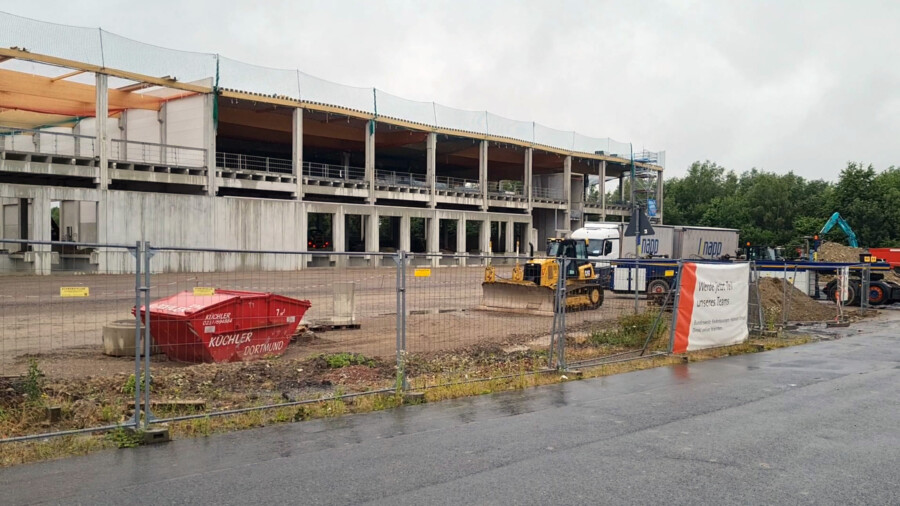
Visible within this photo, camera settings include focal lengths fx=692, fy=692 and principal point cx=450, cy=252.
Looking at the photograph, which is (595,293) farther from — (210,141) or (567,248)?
(210,141)

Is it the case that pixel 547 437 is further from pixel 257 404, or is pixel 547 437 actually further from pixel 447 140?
pixel 447 140

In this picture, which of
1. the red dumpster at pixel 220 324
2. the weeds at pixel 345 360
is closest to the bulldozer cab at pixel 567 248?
the weeds at pixel 345 360

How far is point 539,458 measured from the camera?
6543 mm

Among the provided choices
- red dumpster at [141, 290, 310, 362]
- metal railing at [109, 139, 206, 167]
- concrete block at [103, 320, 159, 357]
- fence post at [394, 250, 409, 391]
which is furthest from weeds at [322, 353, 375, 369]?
metal railing at [109, 139, 206, 167]

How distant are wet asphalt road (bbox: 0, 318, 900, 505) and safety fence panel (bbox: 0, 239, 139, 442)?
126 cm

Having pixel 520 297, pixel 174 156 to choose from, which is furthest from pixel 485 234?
pixel 520 297

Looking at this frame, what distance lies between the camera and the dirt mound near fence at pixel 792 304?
71.1ft

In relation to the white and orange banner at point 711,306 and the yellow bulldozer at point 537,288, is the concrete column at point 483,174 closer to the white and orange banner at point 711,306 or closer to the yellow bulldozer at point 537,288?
the yellow bulldozer at point 537,288

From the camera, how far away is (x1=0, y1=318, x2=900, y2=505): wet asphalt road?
18.1 feet

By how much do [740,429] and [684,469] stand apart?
1.93m

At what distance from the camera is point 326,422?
26.2 ft

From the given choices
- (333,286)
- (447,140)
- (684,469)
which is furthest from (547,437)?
(447,140)

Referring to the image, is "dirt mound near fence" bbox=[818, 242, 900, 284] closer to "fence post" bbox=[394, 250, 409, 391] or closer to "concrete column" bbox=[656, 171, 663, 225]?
"fence post" bbox=[394, 250, 409, 391]

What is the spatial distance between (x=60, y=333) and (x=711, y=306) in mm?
11882
